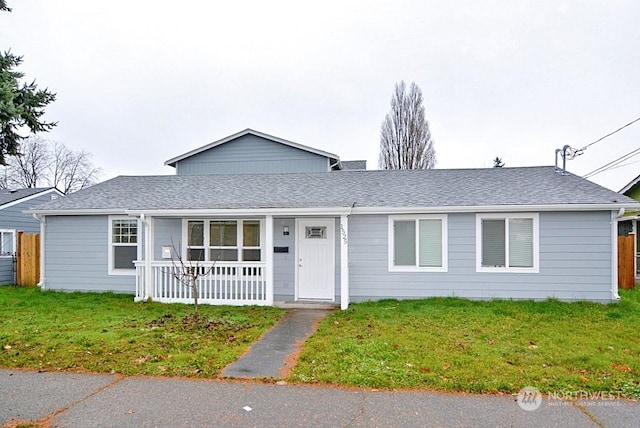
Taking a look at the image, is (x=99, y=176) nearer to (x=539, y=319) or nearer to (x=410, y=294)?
(x=410, y=294)

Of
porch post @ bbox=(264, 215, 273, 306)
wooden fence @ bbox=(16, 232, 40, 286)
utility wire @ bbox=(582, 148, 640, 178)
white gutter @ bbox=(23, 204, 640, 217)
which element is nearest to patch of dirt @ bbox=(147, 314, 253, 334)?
porch post @ bbox=(264, 215, 273, 306)

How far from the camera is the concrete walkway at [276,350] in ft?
16.3

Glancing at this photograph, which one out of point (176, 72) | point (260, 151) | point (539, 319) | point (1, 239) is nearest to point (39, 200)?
point (1, 239)

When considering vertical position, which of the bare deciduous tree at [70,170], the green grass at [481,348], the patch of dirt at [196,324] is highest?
the bare deciduous tree at [70,170]

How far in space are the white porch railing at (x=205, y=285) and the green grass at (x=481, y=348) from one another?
98.2 inches

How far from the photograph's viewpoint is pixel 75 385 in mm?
4500

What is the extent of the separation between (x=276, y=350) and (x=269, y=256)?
3.74m

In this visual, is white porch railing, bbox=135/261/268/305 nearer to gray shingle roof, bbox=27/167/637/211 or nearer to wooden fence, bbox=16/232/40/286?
gray shingle roof, bbox=27/167/637/211

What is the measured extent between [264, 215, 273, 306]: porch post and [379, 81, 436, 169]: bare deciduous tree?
776 inches

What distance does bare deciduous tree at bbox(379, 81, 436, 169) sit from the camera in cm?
2759

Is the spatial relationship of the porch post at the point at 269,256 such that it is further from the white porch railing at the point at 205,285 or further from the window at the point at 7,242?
the window at the point at 7,242

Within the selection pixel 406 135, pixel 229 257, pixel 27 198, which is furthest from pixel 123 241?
pixel 406 135

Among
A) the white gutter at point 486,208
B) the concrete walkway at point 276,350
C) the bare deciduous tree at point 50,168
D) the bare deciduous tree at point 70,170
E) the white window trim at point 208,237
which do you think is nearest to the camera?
the concrete walkway at point 276,350

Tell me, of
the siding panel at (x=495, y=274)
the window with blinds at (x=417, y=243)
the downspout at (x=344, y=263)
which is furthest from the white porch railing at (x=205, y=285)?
the window with blinds at (x=417, y=243)
